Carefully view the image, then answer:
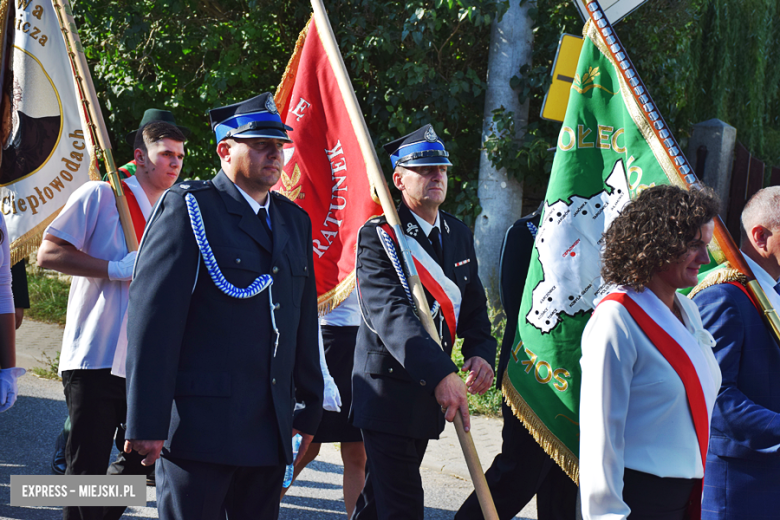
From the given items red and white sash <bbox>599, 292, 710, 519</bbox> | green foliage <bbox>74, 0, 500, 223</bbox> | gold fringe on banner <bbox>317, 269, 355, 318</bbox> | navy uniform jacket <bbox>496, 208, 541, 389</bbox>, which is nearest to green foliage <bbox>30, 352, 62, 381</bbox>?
green foliage <bbox>74, 0, 500, 223</bbox>

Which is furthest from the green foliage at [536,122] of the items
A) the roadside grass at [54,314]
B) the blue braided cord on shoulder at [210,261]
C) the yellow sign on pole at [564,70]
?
the blue braided cord on shoulder at [210,261]

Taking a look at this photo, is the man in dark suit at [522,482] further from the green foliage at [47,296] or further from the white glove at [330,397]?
the green foliage at [47,296]

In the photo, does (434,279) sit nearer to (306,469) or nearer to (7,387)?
(7,387)

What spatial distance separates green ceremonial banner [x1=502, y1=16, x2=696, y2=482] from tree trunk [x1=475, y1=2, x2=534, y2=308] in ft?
15.7

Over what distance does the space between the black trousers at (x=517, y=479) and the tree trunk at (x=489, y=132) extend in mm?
4484

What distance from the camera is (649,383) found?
7.20ft

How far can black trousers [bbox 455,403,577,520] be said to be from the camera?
149 inches

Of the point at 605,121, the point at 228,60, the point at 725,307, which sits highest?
the point at 228,60

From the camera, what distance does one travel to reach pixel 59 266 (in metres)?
3.72

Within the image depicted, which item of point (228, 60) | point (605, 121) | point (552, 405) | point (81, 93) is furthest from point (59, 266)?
point (228, 60)

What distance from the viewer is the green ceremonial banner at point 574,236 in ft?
11.3

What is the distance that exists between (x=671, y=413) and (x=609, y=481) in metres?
0.27

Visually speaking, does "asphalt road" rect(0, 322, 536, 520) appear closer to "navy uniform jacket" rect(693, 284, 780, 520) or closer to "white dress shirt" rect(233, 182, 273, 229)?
"navy uniform jacket" rect(693, 284, 780, 520)

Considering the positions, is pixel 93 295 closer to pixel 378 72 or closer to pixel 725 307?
pixel 725 307
